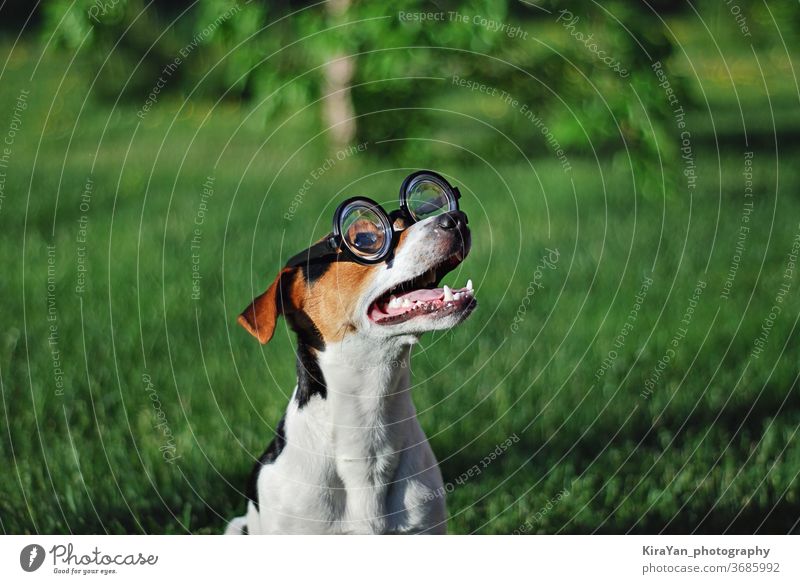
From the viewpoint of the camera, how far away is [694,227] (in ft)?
27.1

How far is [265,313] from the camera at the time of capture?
4.59 m

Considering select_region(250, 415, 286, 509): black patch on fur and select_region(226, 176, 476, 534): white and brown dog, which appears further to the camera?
select_region(250, 415, 286, 509): black patch on fur

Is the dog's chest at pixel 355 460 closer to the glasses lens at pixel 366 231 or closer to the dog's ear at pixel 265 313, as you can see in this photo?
the dog's ear at pixel 265 313

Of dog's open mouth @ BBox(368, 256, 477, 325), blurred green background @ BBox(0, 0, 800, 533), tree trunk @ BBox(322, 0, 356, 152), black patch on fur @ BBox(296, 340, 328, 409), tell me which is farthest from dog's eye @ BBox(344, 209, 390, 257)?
tree trunk @ BBox(322, 0, 356, 152)

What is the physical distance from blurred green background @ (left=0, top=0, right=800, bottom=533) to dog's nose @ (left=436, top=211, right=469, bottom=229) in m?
1.77

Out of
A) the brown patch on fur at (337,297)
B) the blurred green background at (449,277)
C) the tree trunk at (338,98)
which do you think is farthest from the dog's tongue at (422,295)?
the tree trunk at (338,98)

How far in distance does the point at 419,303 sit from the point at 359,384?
16.6 inches

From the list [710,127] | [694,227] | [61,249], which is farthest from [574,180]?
[61,249]

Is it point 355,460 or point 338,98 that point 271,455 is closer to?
point 355,460

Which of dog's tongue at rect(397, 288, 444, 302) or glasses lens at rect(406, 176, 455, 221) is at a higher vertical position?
glasses lens at rect(406, 176, 455, 221)

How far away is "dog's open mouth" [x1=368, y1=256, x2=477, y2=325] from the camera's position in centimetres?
459

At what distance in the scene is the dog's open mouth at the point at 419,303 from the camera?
15.0ft

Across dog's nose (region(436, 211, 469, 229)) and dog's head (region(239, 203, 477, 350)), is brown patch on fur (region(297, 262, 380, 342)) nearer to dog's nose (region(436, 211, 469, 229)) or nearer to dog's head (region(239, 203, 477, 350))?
dog's head (region(239, 203, 477, 350))

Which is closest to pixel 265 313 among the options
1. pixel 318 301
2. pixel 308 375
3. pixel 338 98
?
pixel 318 301
